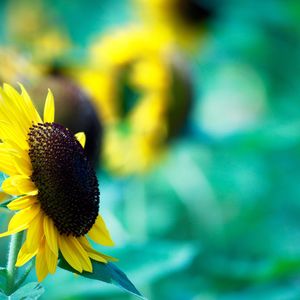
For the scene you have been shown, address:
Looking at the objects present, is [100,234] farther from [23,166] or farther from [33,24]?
[33,24]

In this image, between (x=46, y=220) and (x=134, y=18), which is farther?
(x=134, y=18)

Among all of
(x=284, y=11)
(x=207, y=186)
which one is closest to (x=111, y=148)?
(x=207, y=186)

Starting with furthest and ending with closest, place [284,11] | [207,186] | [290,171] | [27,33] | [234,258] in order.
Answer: [27,33], [284,11], [290,171], [207,186], [234,258]

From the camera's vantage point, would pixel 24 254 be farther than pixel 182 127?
No

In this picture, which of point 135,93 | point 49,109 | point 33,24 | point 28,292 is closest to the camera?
point 28,292

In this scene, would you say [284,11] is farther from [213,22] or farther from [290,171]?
[290,171]

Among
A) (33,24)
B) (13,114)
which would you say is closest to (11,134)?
(13,114)

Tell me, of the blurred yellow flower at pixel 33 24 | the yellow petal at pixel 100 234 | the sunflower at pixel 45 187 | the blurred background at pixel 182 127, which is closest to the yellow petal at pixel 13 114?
the sunflower at pixel 45 187

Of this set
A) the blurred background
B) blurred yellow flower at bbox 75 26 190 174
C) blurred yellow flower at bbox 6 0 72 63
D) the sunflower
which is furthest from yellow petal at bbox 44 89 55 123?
blurred yellow flower at bbox 6 0 72 63
